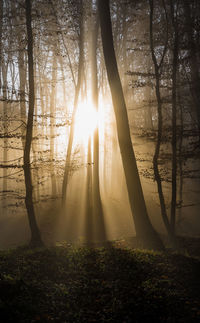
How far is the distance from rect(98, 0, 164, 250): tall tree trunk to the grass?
6.71ft

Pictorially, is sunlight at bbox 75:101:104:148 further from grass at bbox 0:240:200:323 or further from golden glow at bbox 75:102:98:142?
grass at bbox 0:240:200:323

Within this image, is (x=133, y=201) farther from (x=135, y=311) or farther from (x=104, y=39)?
(x=104, y=39)

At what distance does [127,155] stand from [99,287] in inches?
184

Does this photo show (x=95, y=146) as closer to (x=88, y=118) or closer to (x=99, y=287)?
(x=88, y=118)

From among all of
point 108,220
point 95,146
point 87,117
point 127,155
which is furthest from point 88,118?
point 127,155

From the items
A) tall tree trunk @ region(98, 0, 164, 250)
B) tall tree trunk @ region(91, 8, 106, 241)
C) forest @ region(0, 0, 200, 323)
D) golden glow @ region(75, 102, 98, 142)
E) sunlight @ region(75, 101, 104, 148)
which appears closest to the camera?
forest @ region(0, 0, 200, 323)

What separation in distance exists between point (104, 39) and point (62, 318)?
8241 mm

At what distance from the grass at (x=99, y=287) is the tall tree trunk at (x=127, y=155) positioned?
2.05 meters

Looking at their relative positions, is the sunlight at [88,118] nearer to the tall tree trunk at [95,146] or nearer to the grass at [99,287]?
the tall tree trunk at [95,146]

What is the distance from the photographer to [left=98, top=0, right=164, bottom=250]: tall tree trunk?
8570 mm

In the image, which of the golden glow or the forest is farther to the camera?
the golden glow

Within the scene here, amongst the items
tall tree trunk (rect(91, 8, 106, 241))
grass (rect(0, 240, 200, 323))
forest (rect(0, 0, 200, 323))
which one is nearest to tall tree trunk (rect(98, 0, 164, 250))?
forest (rect(0, 0, 200, 323))

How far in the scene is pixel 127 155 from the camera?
8.60m

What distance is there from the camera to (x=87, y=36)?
58.0ft
